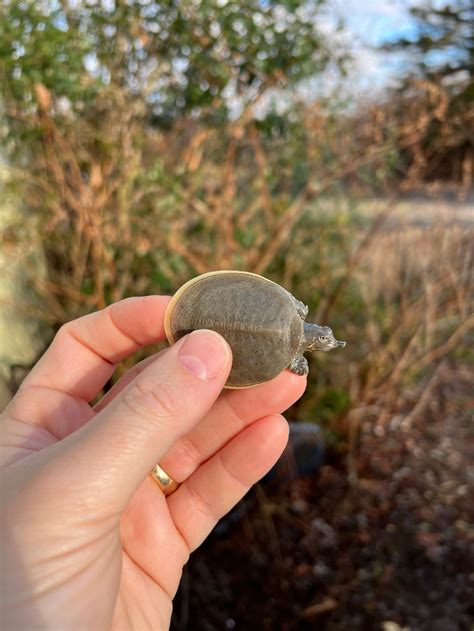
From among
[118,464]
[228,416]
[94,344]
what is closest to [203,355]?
[118,464]

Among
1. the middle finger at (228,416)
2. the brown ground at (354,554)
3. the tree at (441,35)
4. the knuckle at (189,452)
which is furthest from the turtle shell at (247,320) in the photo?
the tree at (441,35)

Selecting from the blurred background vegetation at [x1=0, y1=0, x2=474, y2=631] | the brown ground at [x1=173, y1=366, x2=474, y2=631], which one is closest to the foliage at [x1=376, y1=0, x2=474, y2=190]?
the blurred background vegetation at [x1=0, y1=0, x2=474, y2=631]

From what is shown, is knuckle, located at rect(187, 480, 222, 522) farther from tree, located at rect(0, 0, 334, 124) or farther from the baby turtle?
tree, located at rect(0, 0, 334, 124)

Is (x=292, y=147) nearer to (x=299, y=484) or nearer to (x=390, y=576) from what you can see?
(x=299, y=484)

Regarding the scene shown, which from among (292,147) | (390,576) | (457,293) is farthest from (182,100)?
(390,576)

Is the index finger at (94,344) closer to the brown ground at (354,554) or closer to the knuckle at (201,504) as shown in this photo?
the knuckle at (201,504)

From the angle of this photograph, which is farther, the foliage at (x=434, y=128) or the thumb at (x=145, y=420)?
the foliage at (x=434, y=128)
